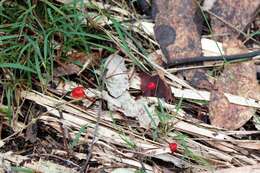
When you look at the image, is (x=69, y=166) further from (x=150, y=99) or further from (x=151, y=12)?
(x=151, y=12)

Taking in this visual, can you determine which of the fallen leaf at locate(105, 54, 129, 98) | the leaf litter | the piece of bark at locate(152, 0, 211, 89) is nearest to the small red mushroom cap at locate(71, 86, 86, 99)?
the leaf litter

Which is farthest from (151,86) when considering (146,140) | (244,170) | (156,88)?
(244,170)

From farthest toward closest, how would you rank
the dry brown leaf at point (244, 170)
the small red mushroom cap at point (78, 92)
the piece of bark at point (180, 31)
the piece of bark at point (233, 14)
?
the piece of bark at point (233, 14), the piece of bark at point (180, 31), the small red mushroom cap at point (78, 92), the dry brown leaf at point (244, 170)

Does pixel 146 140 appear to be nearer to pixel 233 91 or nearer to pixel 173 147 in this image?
pixel 173 147

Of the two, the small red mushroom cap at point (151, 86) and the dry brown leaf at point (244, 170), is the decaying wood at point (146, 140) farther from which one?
the small red mushroom cap at point (151, 86)

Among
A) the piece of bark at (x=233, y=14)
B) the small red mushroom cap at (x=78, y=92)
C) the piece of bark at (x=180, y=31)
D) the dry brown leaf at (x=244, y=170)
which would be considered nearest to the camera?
the dry brown leaf at (x=244, y=170)

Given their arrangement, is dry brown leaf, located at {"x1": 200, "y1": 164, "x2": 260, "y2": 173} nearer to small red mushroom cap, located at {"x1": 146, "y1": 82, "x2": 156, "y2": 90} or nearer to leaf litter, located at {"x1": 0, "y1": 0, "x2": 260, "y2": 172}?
leaf litter, located at {"x1": 0, "y1": 0, "x2": 260, "y2": 172}

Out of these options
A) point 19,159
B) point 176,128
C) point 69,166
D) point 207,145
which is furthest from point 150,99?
point 19,159

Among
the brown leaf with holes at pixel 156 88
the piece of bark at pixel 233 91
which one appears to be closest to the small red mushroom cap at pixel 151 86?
the brown leaf with holes at pixel 156 88
